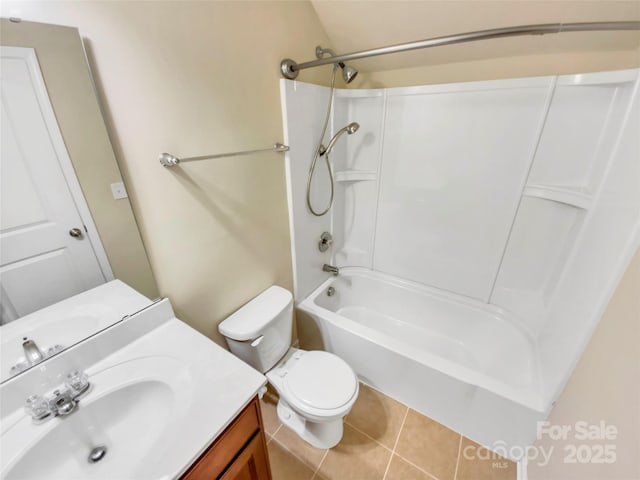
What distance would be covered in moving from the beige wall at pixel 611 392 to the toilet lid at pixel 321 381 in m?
0.82

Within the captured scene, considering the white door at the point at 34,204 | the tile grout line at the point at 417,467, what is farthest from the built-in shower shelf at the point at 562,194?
the white door at the point at 34,204

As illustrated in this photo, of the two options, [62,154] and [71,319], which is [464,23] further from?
[71,319]

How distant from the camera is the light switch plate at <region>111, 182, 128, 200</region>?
870 mm

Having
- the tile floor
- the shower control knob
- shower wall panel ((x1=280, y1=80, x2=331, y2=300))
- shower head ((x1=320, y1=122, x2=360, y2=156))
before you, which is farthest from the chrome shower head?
the tile floor

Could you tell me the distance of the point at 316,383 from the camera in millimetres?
1335

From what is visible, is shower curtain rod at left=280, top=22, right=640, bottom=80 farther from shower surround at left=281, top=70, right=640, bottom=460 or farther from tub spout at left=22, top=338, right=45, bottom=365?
tub spout at left=22, top=338, right=45, bottom=365

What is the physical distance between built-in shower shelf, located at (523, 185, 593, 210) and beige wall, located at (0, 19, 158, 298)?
197 centimetres

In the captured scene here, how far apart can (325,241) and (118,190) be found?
1341 millimetres

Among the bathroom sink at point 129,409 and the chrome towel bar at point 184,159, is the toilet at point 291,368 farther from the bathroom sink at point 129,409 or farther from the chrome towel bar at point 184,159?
the chrome towel bar at point 184,159

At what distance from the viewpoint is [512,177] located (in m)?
1.55

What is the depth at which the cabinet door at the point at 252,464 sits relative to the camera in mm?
792

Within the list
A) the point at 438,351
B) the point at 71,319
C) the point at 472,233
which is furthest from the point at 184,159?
the point at 438,351

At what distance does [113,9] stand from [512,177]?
1927 mm

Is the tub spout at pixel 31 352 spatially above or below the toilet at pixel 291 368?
above
